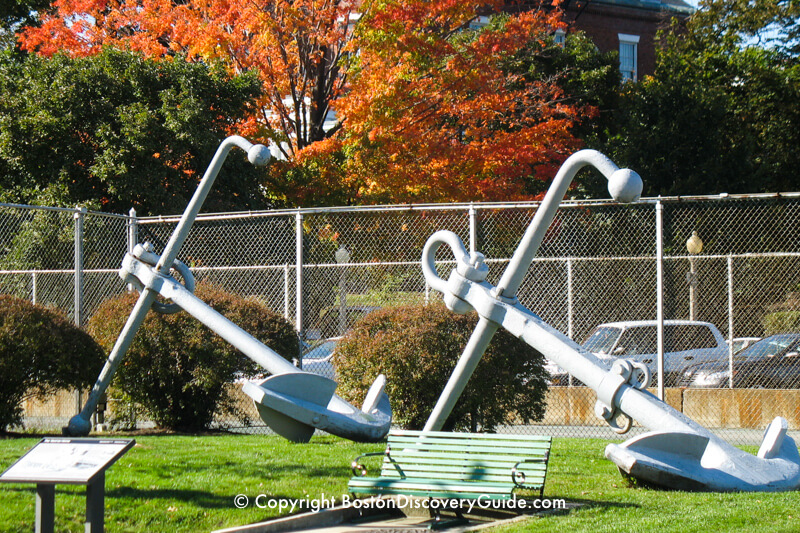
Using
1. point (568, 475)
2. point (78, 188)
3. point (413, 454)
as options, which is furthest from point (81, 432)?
point (78, 188)

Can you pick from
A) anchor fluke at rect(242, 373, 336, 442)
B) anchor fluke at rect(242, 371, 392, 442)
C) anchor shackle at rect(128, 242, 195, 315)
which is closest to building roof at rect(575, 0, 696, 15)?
anchor shackle at rect(128, 242, 195, 315)

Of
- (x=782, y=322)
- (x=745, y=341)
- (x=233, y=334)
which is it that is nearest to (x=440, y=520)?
(x=233, y=334)

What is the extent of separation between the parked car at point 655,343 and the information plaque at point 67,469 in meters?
9.12

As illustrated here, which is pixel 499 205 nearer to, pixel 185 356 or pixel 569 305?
pixel 569 305

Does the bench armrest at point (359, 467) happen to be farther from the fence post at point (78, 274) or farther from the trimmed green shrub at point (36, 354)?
the fence post at point (78, 274)

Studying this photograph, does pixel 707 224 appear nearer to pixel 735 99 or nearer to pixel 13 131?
pixel 735 99

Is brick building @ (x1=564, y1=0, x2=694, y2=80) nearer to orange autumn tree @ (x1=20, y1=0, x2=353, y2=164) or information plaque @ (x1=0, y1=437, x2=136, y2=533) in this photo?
orange autumn tree @ (x1=20, y1=0, x2=353, y2=164)

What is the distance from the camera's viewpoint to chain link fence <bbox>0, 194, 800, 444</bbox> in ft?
35.9

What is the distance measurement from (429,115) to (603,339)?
6.55 metres

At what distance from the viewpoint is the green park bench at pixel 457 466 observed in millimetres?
5350

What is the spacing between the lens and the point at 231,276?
1290cm

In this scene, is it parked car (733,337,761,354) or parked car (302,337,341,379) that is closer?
parked car (302,337,341,379)

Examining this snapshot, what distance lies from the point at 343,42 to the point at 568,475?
13569 millimetres

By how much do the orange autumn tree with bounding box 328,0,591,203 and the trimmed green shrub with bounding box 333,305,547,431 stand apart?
7291 mm
